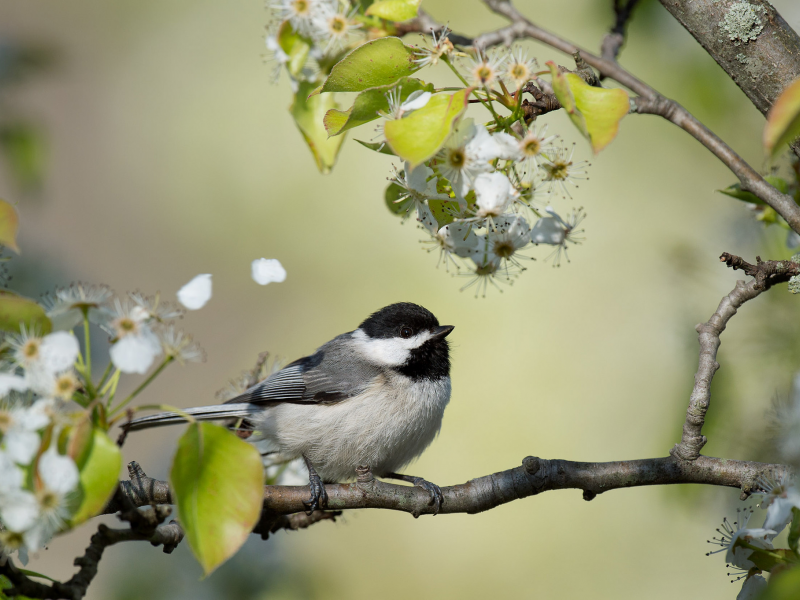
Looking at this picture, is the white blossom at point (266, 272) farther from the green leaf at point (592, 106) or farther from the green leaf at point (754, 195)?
A: the green leaf at point (754, 195)

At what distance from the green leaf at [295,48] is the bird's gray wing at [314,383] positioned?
0.96 m

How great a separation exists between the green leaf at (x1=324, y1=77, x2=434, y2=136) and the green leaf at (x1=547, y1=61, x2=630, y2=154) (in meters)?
0.25

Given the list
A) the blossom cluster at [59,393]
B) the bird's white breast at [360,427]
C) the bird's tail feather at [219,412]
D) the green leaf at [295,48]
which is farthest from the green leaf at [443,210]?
the bird's tail feather at [219,412]

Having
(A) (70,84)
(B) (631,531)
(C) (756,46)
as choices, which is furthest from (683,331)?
(A) (70,84)

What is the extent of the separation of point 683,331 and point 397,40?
1.57 metres

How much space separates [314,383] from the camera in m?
2.21

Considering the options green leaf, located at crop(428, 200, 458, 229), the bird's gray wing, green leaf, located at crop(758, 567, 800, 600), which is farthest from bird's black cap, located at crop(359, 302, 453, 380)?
green leaf, located at crop(758, 567, 800, 600)

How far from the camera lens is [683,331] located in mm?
2232

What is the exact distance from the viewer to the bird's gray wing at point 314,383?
7.09ft

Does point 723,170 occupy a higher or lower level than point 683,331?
higher

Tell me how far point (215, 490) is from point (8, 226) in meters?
0.46

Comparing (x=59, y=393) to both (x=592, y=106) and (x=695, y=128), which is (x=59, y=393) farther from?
(x=695, y=128)

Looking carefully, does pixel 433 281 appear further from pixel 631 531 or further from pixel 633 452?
pixel 631 531

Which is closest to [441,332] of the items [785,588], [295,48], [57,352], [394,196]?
[394,196]
